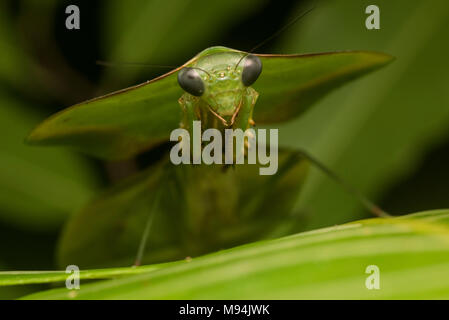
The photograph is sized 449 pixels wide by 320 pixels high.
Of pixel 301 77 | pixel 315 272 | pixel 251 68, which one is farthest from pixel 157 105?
pixel 315 272

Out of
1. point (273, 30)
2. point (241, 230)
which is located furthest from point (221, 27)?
point (241, 230)

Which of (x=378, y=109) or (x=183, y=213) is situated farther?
(x=378, y=109)

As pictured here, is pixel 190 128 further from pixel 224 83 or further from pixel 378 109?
pixel 378 109

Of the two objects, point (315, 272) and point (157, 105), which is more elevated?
point (157, 105)

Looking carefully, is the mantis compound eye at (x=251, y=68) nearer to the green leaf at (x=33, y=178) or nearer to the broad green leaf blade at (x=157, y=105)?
the broad green leaf blade at (x=157, y=105)

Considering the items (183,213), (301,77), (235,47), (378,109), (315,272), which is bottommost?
(315,272)

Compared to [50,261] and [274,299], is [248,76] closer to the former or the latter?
[274,299]

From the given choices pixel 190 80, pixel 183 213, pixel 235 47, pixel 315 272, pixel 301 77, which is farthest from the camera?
pixel 235 47
